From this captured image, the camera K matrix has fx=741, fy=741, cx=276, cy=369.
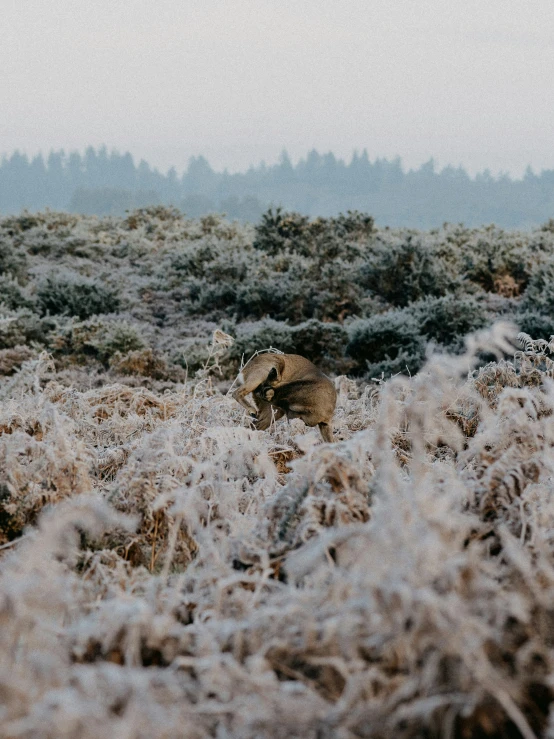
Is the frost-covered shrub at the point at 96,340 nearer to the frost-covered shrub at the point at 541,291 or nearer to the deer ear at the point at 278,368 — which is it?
the deer ear at the point at 278,368

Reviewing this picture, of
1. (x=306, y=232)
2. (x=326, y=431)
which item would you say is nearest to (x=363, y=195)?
(x=306, y=232)

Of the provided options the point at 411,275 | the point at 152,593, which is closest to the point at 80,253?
the point at 411,275

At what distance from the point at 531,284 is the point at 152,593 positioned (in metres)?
11.6

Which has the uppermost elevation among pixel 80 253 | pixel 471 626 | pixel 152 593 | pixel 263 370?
pixel 471 626

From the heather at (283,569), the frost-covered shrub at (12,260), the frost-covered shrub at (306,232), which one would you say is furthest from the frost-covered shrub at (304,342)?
the frost-covered shrub at (12,260)

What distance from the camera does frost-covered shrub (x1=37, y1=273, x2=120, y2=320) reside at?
462 inches

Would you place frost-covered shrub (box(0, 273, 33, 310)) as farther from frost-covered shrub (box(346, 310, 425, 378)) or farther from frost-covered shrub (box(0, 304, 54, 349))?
frost-covered shrub (box(346, 310, 425, 378))

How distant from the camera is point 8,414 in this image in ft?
14.3

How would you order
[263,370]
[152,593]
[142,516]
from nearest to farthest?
[152,593] → [142,516] → [263,370]

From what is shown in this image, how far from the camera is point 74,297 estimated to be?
11.9m

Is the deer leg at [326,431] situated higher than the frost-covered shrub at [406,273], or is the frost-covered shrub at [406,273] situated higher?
the deer leg at [326,431]

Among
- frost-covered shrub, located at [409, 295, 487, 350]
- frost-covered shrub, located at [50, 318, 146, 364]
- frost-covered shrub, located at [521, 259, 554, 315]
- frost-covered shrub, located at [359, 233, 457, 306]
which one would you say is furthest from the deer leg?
frost-covered shrub, located at [359, 233, 457, 306]

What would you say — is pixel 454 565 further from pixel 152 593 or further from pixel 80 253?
pixel 80 253

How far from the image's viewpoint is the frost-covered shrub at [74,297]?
38.5 feet
